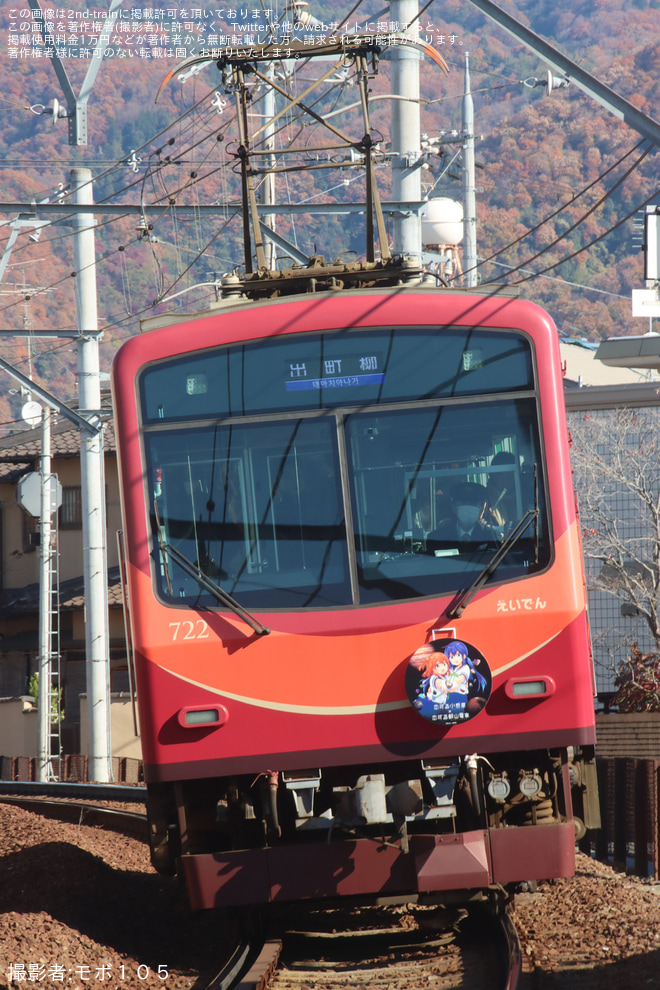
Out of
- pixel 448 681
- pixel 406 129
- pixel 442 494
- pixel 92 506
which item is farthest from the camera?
pixel 92 506

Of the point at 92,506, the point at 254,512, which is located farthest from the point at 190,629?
the point at 92,506

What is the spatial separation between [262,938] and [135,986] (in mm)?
1061

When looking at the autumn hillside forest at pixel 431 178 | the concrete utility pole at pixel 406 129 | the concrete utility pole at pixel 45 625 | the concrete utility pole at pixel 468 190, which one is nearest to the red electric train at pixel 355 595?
the concrete utility pole at pixel 406 129

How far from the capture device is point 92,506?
64.5ft

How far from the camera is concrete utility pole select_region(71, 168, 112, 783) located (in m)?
19.3

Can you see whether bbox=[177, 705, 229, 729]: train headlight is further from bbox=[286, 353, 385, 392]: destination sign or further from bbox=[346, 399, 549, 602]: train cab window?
bbox=[286, 353, 385, 392]: destination sign

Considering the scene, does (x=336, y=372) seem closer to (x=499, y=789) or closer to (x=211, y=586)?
(x=211, y=586)

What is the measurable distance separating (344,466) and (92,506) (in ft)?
42.3

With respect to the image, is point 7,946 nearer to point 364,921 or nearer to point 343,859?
point 343,859

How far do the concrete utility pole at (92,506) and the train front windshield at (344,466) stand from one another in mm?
12006

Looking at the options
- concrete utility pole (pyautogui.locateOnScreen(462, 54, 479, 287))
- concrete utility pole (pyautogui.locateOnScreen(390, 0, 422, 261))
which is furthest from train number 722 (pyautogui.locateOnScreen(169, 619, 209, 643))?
concrete utility pole (pyautogui.locateOnScreen(462, 54, 479, 287))

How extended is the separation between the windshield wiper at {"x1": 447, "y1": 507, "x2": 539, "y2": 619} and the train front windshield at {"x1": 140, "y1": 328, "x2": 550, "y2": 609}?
0.11 ft

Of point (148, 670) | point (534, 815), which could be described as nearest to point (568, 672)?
point (534, 815)

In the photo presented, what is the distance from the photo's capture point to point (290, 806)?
7328 mm
